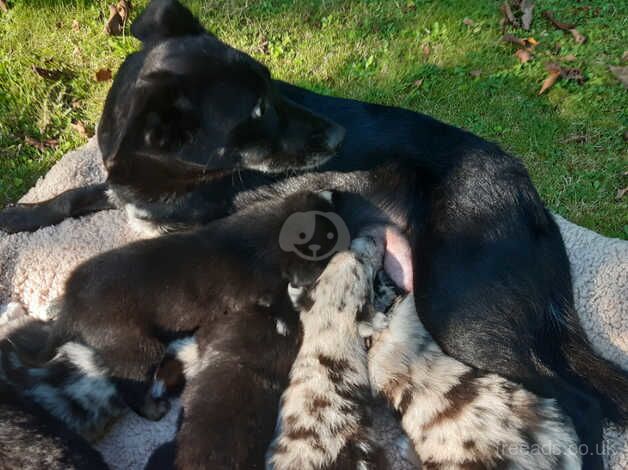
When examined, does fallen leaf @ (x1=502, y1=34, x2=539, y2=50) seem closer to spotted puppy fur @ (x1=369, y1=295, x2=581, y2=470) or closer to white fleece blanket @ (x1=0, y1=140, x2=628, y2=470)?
white fleece blanket @ (x1=0, y1=140, x2=628, y2=470)

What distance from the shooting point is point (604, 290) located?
323 centimetres

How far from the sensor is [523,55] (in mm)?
4902

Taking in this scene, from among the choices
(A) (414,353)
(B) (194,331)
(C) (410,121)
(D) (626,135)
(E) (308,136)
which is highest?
(D) (626,135)

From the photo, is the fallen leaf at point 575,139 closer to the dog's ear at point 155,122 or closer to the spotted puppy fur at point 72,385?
the dog's ear at point 155,122

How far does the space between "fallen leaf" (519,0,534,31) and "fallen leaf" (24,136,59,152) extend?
12.5 feet

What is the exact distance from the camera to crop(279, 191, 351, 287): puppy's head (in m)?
2.88

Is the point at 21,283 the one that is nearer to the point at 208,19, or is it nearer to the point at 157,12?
the point at 157,12

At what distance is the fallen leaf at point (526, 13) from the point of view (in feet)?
16.9

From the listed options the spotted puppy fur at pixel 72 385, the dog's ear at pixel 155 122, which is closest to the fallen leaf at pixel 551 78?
the dog's ear at pixel 155 122

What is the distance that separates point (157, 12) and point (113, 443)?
1982 millimetres

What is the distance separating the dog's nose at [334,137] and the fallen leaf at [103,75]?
2377 mm

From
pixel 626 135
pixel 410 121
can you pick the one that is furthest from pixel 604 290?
pixel 626 135

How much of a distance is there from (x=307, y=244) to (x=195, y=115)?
2.54ft

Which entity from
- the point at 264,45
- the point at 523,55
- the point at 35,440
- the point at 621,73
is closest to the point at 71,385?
the point at 35,440
